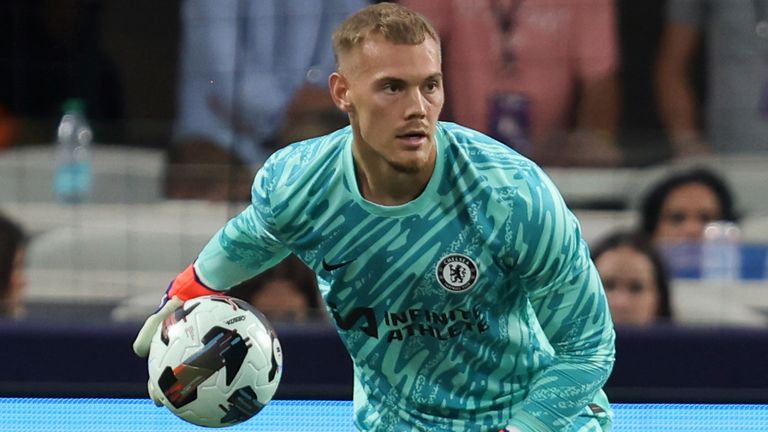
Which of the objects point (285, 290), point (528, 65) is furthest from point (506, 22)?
point (285, 290)

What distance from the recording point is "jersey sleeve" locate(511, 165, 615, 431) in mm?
2582

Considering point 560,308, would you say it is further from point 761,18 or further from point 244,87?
point 244,87

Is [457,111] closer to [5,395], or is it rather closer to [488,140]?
[5,395]

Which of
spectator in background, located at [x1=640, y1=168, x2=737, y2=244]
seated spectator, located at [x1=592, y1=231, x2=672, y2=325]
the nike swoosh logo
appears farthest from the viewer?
spectator in background, located at [x1=640, y1=168, x2=737, y2=244]

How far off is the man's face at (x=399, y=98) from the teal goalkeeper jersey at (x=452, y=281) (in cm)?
10

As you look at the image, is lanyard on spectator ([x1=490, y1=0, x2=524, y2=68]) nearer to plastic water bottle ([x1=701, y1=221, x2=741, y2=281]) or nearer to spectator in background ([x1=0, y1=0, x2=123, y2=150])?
plastic water bottle ([x1=701, y1=221, x2=741, y2=281])

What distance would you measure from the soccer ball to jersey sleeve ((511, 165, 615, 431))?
560mm

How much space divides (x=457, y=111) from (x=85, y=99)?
57.6 inches

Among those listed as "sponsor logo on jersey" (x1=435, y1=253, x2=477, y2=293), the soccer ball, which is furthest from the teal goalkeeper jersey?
the soccer ball

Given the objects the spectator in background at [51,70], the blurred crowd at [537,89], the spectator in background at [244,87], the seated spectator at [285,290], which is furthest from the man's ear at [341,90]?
the spectator in background at [51,70]

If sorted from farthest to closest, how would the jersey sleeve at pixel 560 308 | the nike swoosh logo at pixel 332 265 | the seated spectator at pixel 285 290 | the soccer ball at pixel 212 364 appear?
the seated spectator at pixel 285 290 → the soccer ball at pixel 212 364 → the nike swoosh logo at pixel 332 265 → the jersey sleeve at pixel 560 308

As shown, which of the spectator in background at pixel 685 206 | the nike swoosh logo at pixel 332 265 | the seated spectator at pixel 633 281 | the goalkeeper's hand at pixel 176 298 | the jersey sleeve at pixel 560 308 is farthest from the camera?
the spectator in background at pixel 685 206

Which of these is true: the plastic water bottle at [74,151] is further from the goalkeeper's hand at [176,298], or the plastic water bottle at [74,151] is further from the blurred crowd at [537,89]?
the goalkeeper's hand at [176,298]

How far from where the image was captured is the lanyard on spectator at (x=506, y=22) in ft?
18.0
